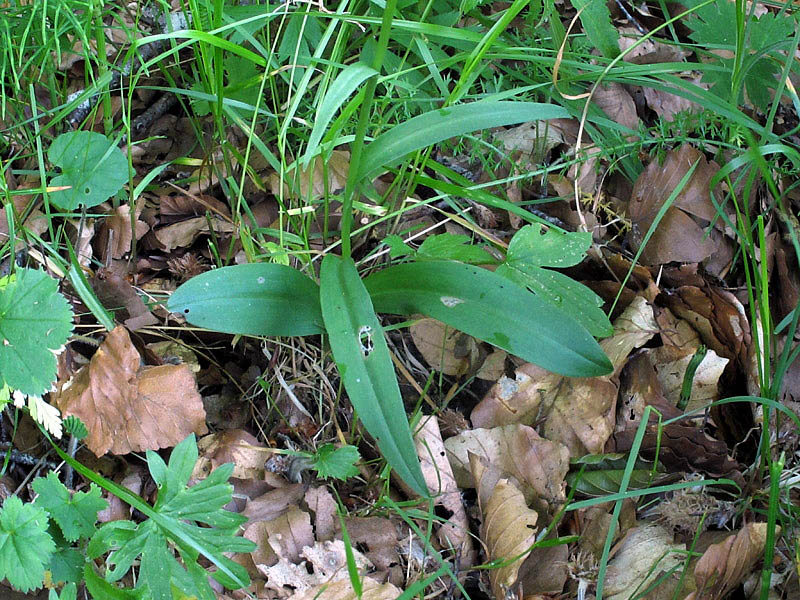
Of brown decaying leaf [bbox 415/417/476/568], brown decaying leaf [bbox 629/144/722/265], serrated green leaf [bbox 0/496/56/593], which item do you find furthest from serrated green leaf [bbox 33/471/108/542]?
brown decaying leaf [bbox 629/144/722/265]

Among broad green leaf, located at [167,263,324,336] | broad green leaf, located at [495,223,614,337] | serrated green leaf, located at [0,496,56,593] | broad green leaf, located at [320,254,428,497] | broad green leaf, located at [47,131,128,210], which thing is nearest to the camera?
serrated green leaf, located at [0,496,56,593]

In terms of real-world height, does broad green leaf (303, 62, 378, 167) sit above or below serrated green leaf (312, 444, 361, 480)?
above

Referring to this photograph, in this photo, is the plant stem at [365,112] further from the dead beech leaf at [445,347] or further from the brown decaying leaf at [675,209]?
the brown decaying leaf at [675,209]

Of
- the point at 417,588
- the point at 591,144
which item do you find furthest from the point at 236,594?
the point at 591,144

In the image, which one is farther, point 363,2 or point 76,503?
point 363,2

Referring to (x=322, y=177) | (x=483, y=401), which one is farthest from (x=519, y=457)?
(x=322, y=177)

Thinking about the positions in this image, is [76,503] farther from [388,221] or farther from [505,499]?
[388,221]

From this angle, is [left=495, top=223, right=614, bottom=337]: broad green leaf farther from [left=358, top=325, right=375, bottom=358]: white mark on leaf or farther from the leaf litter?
[left=358, top=325, right=375, bottom=358]: white mark on leaf
